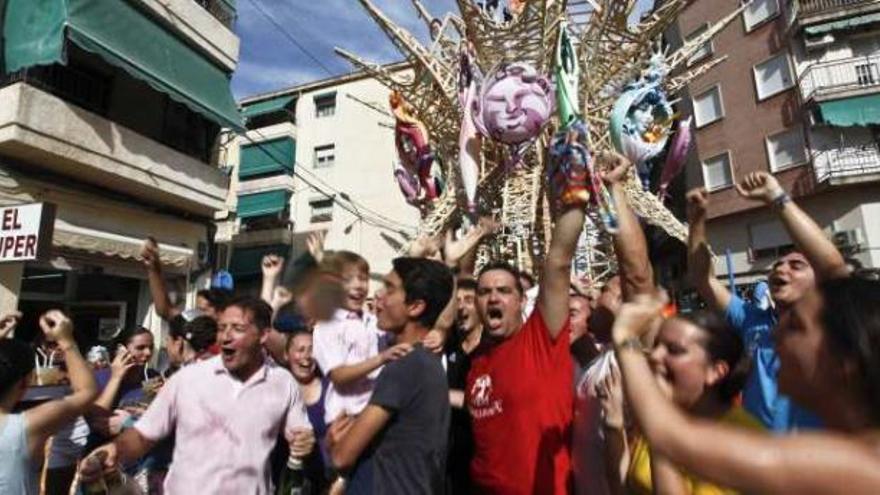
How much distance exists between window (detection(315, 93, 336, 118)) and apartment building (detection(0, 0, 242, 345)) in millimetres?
12569

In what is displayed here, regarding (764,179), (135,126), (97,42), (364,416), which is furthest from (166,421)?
(135,126)

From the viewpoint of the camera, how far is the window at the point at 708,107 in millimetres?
21203

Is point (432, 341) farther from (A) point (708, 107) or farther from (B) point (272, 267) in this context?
(A) point (708, 107)

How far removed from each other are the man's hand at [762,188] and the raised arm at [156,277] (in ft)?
12.1

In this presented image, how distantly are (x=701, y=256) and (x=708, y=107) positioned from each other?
68.7 feet

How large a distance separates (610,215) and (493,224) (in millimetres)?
1183

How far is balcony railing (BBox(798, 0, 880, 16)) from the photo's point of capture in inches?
685

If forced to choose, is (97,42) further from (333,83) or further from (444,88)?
(333,83)

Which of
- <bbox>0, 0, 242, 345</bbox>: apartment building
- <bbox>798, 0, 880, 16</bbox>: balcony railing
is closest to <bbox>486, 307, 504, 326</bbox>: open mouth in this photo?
<bbox>0, 0, 242, 345</bbox>: apartment building

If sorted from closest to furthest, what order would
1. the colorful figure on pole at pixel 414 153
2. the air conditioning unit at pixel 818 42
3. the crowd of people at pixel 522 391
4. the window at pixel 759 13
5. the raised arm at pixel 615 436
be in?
the crowd of people at pixel 522 391
the raised arm at pixel 615 436
the colorful figure on pole at pixel 414 153
the air conditioning unit at pixel 818 42
the window at pixel 759 13

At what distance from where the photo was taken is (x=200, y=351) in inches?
157

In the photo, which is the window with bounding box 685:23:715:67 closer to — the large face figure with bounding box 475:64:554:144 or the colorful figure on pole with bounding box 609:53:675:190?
the colorful figure on pole with bounding box 609:53:675:190

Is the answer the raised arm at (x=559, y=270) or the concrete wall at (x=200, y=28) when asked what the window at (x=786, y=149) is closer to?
the concrete wall at (x=200, y=28)

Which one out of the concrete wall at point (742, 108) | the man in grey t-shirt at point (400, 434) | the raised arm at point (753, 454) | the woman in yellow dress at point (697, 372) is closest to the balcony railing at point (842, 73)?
the concrete wall at point (742, 108)
